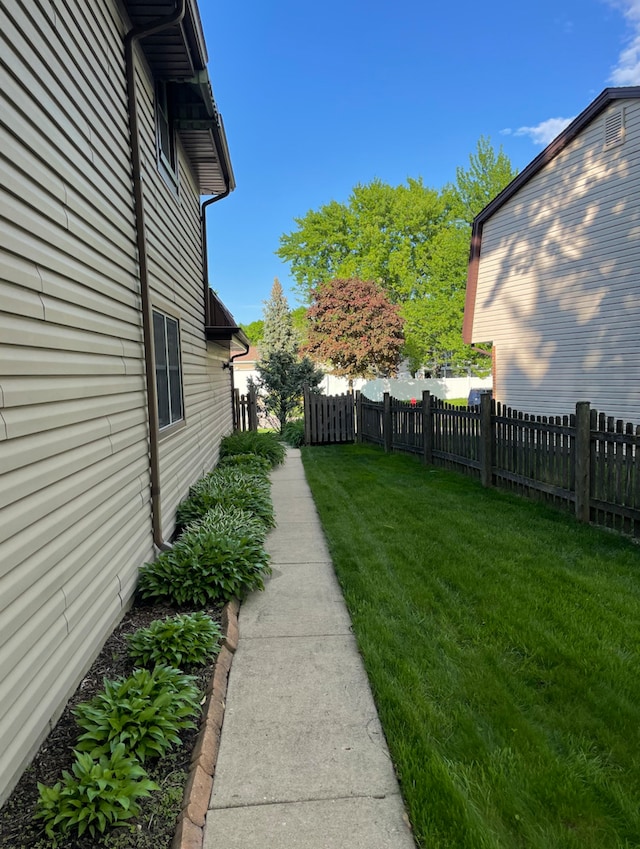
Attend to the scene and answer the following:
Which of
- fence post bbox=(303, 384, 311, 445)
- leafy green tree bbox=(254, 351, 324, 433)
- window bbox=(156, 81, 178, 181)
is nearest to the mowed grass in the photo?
window bbox=(156, 81, 178, 181)

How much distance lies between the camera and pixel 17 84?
2.26 m

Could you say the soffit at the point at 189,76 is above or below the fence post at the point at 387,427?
above

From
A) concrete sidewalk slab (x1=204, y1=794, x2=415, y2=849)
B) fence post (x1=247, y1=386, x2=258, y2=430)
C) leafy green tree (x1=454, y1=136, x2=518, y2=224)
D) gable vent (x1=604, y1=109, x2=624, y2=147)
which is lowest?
concrete sidewalk slab (x1=204, y1=794, x2=415, y2=849)

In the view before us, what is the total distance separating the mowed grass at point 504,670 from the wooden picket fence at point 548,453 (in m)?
0.36

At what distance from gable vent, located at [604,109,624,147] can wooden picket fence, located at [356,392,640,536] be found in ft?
22.0

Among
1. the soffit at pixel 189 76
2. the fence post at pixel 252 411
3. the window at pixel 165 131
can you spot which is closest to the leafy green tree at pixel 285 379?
the fence post at pixel 252 411

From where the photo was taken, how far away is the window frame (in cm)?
501

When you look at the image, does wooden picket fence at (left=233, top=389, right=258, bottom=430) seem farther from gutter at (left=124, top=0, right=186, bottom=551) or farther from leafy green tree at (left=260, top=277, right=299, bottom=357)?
leafy green tree at (left=260, top=277, right=299, bottom=357)

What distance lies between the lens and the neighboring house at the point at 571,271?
1080cm

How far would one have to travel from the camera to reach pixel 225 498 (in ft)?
19.0

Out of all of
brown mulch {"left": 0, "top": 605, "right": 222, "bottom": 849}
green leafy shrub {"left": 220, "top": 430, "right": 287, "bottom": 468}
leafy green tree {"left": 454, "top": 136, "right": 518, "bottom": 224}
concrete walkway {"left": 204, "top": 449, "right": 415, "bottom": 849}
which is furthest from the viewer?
leafy green tree {"left": 454, "top": 136, "right": 518, "bottom": 224}

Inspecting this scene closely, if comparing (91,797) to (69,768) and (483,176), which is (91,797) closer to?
(69,768)

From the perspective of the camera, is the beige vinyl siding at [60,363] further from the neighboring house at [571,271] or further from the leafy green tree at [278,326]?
the leafy green tree at [278,326]

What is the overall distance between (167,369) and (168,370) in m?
0.06
